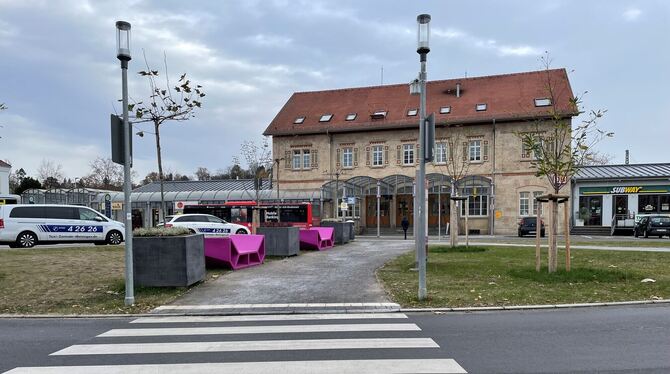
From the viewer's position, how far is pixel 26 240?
779 inches

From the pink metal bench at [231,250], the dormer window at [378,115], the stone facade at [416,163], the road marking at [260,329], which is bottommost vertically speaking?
the road marking at [260,329]

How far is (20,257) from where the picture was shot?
45.8 feet

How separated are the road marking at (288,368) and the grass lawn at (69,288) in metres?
3.52

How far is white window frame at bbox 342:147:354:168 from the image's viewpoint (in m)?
43.8

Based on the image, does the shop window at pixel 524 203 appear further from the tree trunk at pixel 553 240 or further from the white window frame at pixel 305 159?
the tree trunk at pixel 553 240

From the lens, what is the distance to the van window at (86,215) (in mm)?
20984

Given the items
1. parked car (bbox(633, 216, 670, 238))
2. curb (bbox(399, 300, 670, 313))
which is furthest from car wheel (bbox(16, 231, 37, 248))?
parked car (bbox(633, 216, 670, 238))

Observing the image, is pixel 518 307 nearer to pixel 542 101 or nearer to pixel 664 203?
pixel 542 101

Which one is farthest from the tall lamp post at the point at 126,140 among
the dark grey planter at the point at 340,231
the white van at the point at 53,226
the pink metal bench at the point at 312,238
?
the dark grey planter at the point at 340,231

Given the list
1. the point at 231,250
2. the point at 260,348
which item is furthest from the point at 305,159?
the point at 260,348

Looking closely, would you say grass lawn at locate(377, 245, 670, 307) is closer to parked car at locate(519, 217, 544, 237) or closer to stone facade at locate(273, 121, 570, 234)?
parked car at locate(519, 217, 544, 237)

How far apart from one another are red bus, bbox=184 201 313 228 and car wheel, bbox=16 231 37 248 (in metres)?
16.6

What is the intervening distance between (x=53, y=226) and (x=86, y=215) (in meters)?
1.34

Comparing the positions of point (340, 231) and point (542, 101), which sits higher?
point (542, 101)
